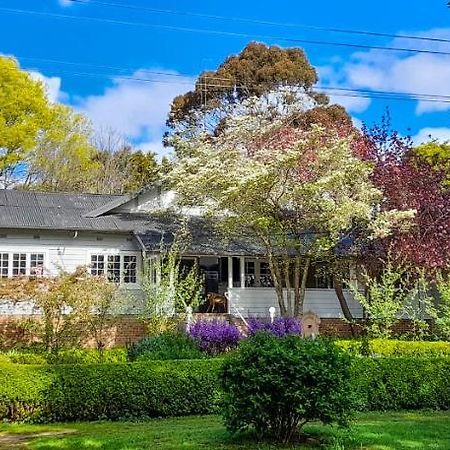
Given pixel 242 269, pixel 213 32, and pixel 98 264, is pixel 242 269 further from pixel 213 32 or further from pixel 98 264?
pixel 213 32

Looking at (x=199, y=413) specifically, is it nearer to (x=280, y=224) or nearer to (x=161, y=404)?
(x=161, y=404)

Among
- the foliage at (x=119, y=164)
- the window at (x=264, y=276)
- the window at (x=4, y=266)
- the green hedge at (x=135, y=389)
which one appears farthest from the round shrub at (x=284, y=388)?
the foliage at (x=119, y=164)

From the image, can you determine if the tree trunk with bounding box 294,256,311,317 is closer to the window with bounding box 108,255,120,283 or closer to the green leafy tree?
the window with bounding box 108,255,120,283

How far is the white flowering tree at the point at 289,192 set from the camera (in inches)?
722

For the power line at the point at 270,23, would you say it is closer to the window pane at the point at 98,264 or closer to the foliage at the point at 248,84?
the window pane at the point at 98,264

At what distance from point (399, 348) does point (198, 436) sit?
24.1 ft

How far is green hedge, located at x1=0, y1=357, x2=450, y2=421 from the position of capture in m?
9.74

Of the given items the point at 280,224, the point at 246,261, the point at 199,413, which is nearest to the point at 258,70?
the point at 246,261

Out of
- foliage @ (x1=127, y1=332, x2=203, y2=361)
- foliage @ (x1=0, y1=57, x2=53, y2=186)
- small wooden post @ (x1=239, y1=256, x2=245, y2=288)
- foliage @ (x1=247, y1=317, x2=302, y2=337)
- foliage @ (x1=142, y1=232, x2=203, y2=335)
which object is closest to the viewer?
foliage @ (x1=127, y1=332, x2=203, y2=361)

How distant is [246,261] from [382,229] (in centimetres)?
582

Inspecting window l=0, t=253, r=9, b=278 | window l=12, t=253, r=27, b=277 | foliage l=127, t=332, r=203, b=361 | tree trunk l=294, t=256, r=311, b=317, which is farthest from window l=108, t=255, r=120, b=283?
foliage l=127, t=332, r=203, b=361

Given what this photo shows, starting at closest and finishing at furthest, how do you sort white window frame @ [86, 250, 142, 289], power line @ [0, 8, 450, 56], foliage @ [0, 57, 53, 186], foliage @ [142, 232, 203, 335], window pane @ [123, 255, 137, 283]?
power line @ [0, 8, 450, 56], foliage @ [142, 232, 203, 335], white window frame @ [86, 250, 142, 289], window pane @ [123, 255, 137, 283], foliage @ [0, 57, 53, 186]

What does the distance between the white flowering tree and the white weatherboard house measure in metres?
1.62

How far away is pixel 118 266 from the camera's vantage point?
831 inches
